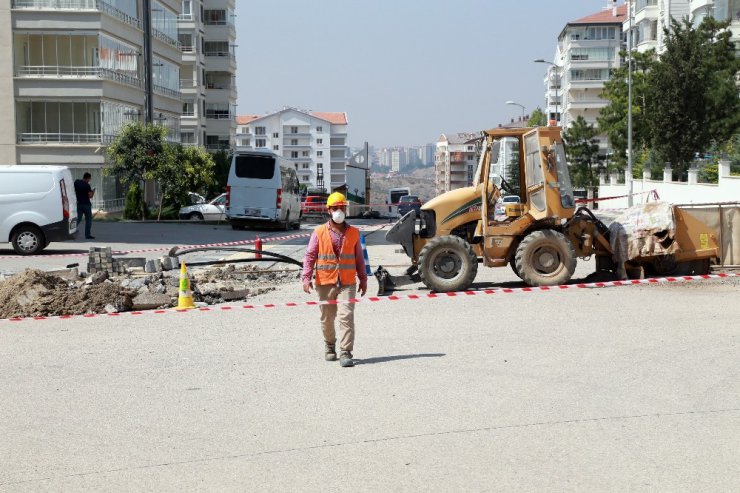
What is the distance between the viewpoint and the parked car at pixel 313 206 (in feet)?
207

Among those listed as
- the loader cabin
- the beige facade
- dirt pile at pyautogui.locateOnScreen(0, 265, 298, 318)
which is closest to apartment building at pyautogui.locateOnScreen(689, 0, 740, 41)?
the beige facade

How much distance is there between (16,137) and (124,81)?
22.6ft

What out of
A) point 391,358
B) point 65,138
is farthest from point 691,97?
point 391,358

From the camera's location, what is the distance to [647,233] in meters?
18.2

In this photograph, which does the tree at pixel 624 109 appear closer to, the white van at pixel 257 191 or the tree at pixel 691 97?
the tree at pixel 691 97

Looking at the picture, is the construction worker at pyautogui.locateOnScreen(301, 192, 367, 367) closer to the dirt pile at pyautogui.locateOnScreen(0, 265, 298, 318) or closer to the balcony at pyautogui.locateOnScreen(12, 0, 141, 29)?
the dirt pile at pyautogui.locateOnScreen(0, 265, 298, 318)

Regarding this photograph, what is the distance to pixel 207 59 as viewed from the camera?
10031 cm

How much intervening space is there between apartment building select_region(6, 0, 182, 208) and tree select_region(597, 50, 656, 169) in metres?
28.6

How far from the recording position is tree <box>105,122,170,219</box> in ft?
168

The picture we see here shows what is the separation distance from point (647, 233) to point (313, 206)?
46871mm

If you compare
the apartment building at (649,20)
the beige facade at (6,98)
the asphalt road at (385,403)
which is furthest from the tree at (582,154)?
the asphalt road at (385,403)

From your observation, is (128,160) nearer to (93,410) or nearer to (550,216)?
(550,216)

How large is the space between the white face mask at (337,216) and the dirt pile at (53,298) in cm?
617

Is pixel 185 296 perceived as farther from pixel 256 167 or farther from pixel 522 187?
pixel 256 167
